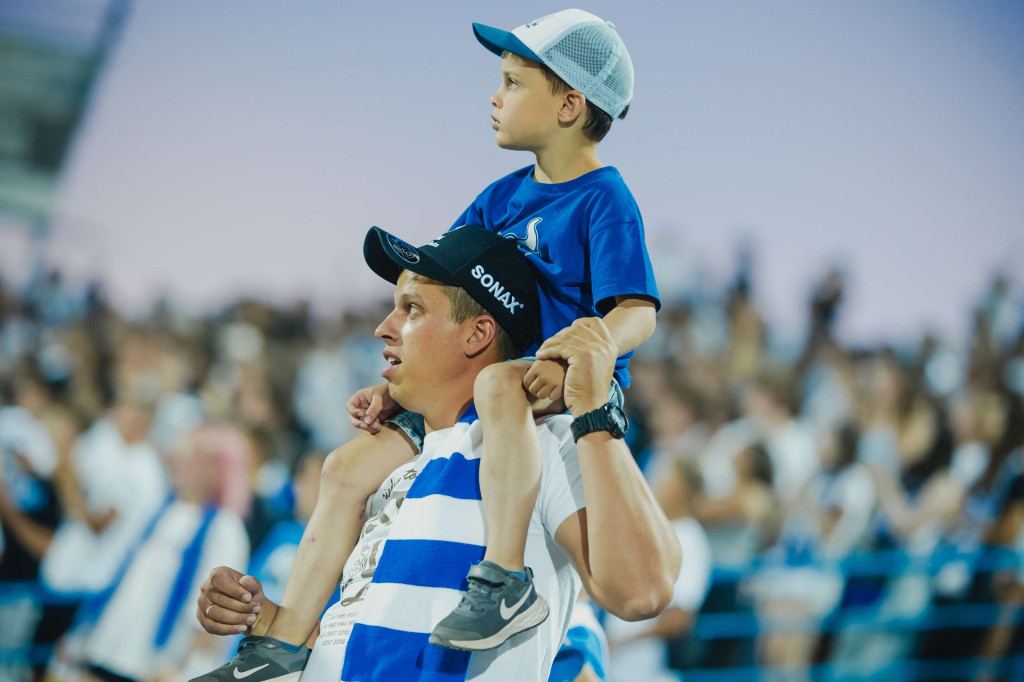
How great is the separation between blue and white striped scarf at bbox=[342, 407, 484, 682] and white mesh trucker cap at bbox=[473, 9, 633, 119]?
690 millimetres

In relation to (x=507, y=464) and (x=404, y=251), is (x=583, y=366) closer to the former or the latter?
(x=507, y=464)

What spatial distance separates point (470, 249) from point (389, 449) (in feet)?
1.39

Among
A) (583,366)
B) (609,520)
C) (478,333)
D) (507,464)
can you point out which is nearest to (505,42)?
(478,333)

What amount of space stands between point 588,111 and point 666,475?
2.93 metres

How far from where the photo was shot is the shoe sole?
120 centimetres

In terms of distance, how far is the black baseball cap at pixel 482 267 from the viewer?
1537mm

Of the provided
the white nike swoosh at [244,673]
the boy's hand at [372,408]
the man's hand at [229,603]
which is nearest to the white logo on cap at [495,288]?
the boy's hand at [372,408]

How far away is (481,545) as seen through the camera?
141cm

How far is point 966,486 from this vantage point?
5156 millimetres

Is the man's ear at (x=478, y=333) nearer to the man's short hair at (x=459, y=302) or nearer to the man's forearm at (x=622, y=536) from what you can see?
the man's short hair at (x=459, y=302)

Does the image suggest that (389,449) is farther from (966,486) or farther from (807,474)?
(966,486)

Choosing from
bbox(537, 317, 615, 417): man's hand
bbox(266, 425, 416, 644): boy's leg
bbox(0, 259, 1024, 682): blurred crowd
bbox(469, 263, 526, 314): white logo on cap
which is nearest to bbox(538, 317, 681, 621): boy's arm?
bbox(537, 317, 615, 417): man's hand

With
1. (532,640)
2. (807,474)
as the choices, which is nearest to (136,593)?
(532,640)

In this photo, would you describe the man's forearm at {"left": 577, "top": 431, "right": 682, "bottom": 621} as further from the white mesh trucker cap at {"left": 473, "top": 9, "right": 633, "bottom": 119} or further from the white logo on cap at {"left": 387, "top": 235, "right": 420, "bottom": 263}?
the white mesh trucker cap at {"left": 473, "top": 9, "right": 633, "bottom": 119}
